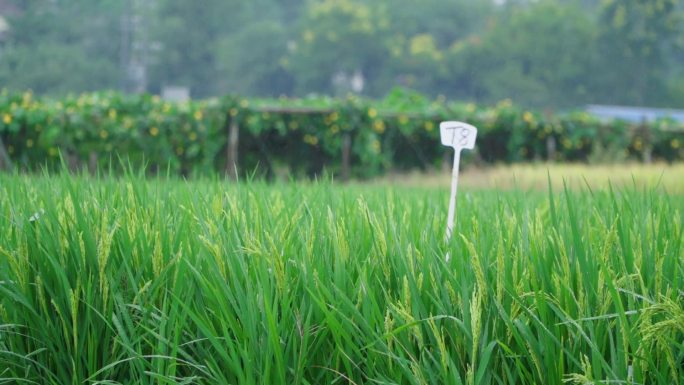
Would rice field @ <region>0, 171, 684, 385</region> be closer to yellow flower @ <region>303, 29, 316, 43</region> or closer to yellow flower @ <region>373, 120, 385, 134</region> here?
yellow flower @ <region>373, 120, 385, 134</region>

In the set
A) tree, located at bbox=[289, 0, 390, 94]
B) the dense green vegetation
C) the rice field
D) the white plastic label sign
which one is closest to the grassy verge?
the white plastic label sign

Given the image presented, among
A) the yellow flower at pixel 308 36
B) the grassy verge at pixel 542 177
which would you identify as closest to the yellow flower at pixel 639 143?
the grassy verge at pixel 542 177

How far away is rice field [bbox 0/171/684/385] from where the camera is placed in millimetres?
1892

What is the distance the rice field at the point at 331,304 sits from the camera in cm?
189

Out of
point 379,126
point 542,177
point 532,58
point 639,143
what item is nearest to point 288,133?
point 379,126

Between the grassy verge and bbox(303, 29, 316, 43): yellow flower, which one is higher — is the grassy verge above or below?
below

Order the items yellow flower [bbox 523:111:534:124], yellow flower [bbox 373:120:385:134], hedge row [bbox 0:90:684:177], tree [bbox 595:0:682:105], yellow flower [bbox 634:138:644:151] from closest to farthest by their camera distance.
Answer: hedge row [bbox 0:90:684:177] → yellow flower [bbox 373:120:385:134] → yellow flower [bbox 523:111:534:124] → yellow flower [bbox 634:138:644:151] → tree [bbox 595:0:682:105]

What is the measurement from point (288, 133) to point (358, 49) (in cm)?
4752

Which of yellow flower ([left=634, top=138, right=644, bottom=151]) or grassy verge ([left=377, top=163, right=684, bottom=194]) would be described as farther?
yellow flower ([left=634, top=138, right=644, bottom=151])

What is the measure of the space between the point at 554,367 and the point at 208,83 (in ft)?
179

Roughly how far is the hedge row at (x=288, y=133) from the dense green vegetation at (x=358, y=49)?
3203 cm

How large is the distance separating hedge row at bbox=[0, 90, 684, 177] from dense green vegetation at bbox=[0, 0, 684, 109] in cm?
3203

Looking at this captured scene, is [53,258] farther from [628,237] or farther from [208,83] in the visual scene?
[208,83]

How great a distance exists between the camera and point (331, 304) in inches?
81.0
